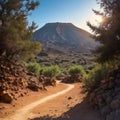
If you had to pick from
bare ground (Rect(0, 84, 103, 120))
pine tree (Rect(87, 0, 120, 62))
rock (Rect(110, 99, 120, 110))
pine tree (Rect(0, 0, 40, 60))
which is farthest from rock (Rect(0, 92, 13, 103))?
rock (Rect(110, 99, 120, 110))

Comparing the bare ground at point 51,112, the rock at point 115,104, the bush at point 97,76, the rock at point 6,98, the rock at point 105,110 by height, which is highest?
the bush at point 97,76

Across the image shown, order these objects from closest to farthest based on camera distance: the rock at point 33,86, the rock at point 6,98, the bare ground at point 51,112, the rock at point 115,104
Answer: the rock at point 115,104 → the bare ground at point 51,112 → the rock at point 6,98 → the rock at point 33,86

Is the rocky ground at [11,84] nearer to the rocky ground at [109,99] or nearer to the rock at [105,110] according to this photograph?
the rocky ground at [109,99]

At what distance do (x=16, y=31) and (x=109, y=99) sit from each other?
10424 mm

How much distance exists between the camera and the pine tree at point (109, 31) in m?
17.9

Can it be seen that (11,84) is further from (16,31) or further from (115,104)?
(115,104)

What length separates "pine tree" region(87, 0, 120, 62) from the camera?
58.6ft

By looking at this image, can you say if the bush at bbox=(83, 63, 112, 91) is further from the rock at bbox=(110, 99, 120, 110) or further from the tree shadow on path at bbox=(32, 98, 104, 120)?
the rock at bbox=(110, 99, 120, 110)

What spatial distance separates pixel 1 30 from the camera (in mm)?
21203

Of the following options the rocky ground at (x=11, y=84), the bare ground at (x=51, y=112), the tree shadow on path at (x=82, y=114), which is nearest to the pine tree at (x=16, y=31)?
the rocky ground at (x=11, y=84)

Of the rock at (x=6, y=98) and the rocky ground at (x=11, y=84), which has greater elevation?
the rocky ground at (x=11, y=84)

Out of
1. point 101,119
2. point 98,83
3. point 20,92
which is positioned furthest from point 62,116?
point 20,92

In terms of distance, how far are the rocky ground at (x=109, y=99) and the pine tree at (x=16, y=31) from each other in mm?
8820

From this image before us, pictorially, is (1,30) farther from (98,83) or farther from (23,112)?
(98,83)
